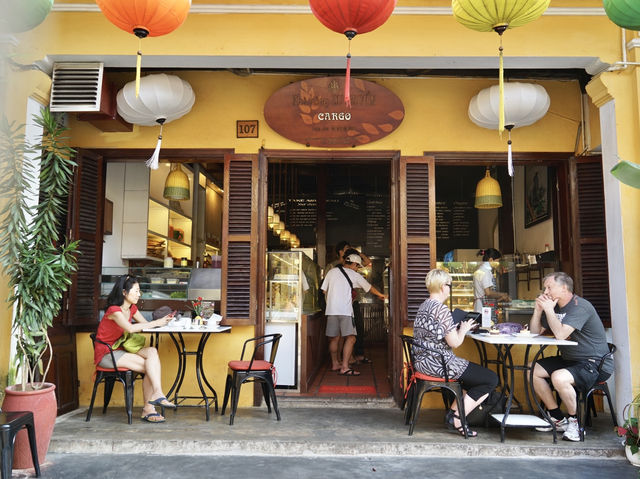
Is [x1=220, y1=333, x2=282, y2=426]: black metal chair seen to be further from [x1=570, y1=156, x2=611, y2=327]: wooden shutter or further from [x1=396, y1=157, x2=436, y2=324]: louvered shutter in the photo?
[x1=570, y1=156, x2=611, y2=327]: wooden shutter

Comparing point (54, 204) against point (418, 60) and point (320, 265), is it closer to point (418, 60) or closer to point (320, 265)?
point (418, 60)

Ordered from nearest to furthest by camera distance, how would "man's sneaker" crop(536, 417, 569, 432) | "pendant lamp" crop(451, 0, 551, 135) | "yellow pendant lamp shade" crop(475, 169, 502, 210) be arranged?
"pendant lamp" crop(451, 0, 551, 135), "man's sneaker" crop(536, 417, 569, 432), "yellow pendant lamp shade" crop(475, 169, 502, 210)

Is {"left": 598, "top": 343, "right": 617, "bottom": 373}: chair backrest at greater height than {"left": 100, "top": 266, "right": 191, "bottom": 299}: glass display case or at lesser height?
lesser

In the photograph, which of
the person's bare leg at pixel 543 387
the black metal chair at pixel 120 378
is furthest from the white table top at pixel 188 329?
the person's bare leg at pixel 543 387

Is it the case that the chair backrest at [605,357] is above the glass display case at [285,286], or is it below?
below

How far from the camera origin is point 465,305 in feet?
19.0

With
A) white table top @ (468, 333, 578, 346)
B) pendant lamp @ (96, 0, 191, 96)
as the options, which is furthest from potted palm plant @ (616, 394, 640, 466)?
pendant lamp @ (96, 0, 191, 96)

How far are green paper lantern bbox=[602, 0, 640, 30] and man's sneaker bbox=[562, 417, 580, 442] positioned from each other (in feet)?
9.73

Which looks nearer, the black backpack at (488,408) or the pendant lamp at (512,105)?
the black backpack at (488,408)

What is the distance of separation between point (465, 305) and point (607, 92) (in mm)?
2456

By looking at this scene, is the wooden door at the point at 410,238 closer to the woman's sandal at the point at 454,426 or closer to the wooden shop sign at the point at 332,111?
the wooden shop sign at the point at 332,111

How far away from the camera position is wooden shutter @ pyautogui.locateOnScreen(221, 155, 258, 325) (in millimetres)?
5258

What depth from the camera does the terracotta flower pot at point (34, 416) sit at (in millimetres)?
3568

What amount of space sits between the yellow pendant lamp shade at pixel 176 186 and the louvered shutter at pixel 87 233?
1.45m
